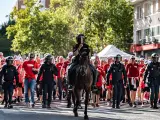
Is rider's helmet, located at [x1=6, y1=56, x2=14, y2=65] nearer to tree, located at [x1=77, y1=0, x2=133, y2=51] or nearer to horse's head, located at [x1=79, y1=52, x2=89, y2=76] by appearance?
horse's head, located at [x1=79, y1=52, x2=89, y2=76]

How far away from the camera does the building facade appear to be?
2051 inches

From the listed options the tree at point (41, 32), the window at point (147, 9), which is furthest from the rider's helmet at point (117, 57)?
the tree at point (41, 32)

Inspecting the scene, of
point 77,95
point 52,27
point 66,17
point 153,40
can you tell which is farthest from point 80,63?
point 66,17

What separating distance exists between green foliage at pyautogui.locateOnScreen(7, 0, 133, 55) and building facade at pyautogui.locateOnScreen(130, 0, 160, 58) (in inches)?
45.3

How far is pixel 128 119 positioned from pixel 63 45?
160ft

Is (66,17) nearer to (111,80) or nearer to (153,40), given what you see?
(153,40)

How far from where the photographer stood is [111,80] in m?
20.4

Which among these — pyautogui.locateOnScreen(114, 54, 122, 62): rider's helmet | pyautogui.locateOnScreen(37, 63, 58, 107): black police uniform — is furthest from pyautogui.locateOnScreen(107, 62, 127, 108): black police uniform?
pyautogui.locateOnScreen(37, 63, 58, 107): black police uniform

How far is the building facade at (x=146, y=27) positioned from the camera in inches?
2051

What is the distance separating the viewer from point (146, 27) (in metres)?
55.5

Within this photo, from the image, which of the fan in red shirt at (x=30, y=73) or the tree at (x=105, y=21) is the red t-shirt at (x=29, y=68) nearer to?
the fan in red shirt at (x=30, y=73)

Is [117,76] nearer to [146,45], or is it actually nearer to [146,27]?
[146,45]

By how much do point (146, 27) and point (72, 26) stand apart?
13342 millimetres

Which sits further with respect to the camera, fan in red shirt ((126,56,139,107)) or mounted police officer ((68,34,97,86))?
fan in red shirt ((126,56,139,107))
